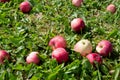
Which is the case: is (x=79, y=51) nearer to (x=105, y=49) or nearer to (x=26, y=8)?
(x=105, y=49)

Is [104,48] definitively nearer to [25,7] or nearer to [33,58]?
[33,58]

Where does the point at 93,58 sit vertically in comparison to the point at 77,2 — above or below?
below

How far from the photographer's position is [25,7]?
262 inches

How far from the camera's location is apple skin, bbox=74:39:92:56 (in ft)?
17.1

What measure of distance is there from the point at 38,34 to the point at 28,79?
1.34 m

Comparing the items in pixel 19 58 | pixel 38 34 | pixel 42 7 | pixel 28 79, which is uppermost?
pixel 42 7

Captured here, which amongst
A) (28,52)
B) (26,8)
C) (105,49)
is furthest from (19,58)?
(26,8)

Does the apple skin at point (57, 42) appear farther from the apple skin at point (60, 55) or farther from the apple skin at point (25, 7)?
the apple skin at point (25, 7)

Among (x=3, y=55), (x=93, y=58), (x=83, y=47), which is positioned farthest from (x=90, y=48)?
(x=3, y=55)

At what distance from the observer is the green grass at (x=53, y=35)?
15.9 feet

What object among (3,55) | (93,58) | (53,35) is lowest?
(93,58)

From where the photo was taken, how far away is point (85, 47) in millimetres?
5211

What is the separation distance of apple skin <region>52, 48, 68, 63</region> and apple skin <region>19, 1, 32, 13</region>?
1814mm

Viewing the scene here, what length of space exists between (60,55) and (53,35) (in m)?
0.83
